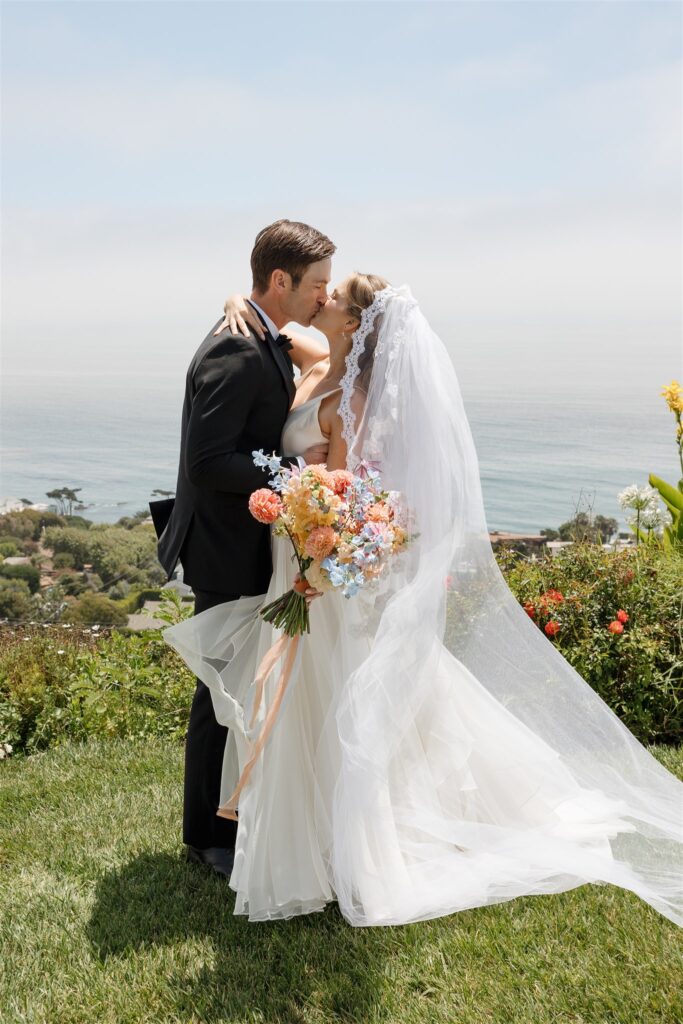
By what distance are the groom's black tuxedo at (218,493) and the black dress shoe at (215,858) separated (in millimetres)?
36

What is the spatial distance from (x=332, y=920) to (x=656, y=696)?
2598 millimetres

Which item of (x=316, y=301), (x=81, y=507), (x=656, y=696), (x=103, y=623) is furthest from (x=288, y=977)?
(x=81, y=507)

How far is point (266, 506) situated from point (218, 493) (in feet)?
1.86

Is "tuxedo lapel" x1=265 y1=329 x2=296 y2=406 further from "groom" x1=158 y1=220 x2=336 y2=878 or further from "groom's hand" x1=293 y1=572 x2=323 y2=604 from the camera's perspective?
"groom's hand" x1=293 y1=572 x2=323 y2=604

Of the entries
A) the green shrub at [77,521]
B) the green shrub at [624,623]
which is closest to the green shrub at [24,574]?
the green shrub at [77,521]

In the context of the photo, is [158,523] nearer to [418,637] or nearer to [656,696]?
[418,637]

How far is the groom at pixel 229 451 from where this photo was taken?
3.51m

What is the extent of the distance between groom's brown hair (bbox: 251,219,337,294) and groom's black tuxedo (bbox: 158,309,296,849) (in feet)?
0.98

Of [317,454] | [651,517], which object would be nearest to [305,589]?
[317,454]

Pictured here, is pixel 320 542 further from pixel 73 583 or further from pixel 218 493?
pixel 73 583

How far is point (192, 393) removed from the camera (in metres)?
3.71

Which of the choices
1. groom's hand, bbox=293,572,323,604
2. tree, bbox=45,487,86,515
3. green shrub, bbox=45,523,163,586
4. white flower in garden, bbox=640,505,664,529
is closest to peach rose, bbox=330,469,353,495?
groom's hand, bbox=293,572,323,604

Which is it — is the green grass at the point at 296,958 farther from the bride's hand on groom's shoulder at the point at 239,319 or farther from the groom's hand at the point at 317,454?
the bride's hand on groom's shoulder at the point at 239,319

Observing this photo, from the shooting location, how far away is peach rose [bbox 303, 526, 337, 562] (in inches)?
121
